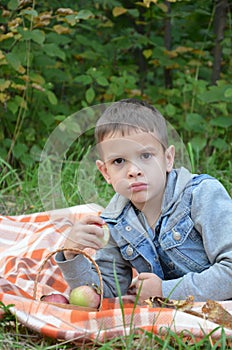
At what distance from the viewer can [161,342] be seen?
182cm

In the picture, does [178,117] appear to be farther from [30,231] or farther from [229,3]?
[30,231]

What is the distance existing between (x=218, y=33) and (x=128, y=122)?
8.32ft

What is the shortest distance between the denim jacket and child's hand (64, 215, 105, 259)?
0.11 m

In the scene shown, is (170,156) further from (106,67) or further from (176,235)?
(106,67)

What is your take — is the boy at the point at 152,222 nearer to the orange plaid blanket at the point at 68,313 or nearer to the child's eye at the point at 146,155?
the child's eye at the point at 146,155

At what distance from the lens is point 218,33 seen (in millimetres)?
4539

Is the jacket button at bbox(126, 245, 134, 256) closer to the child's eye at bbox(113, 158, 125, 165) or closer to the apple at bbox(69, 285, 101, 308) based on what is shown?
the apple at bbox(69, 285, 101, 308)

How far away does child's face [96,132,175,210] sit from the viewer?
7.00ft

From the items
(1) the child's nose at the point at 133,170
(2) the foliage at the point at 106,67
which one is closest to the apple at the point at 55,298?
(1) the child's nose at the point at 133,170

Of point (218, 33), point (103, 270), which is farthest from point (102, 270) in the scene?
point (218, 33)

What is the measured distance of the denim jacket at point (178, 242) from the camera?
7.26 ft

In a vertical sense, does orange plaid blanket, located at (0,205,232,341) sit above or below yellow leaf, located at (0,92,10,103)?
above

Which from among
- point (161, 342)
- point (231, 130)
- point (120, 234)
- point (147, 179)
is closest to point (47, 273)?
point (120, 234)

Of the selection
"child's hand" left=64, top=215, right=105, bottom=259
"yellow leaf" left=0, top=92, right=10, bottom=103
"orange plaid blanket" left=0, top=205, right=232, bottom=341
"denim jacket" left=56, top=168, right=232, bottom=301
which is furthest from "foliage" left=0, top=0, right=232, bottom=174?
"child's hand" left=64, top=215, right=105, bottom=259
